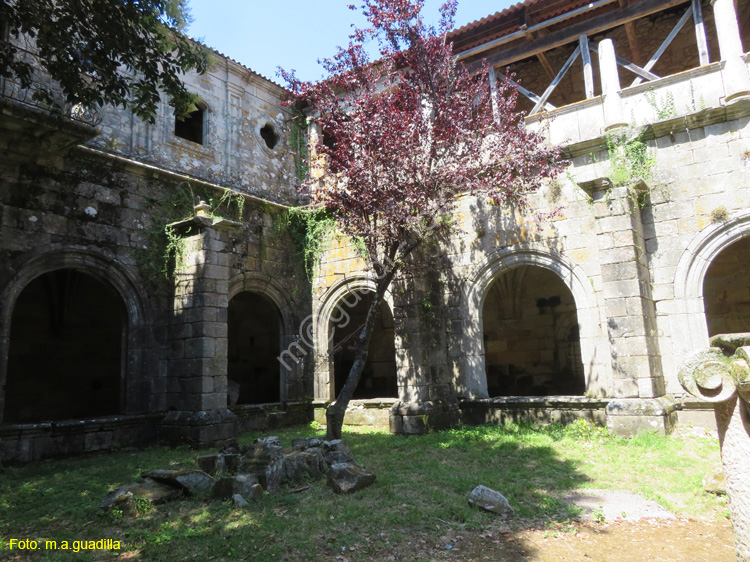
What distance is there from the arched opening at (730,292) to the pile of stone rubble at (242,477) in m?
7.87

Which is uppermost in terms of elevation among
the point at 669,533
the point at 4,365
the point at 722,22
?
the point at 722,22

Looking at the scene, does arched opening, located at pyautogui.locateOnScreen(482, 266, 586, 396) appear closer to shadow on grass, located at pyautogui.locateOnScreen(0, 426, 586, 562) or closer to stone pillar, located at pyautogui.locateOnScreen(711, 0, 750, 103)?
stone pillar, located at pyautogui.locateOnScreen(711, 0, 750, 103)

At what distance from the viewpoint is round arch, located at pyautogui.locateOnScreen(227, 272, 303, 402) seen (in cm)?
994

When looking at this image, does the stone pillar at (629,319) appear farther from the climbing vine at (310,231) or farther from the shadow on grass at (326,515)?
the climbing vine at (310,231)

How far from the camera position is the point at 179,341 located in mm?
8055

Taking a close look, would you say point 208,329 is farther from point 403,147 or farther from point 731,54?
point 731,54

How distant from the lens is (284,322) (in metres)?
10.2

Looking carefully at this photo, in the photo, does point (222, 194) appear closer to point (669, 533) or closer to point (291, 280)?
point (291, 280)

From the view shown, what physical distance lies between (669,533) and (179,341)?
682cm

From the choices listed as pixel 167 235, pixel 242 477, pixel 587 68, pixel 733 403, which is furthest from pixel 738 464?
pixel 167 235

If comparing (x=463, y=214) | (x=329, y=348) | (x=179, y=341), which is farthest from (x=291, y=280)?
(x=463, y=214)

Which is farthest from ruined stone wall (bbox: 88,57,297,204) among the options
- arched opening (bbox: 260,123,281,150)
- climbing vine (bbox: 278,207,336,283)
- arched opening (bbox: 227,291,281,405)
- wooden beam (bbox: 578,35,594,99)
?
wooden beam (bbox: 578,35,594,99)

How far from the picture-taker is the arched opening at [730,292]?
9.48m

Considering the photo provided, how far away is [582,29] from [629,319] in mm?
5334
